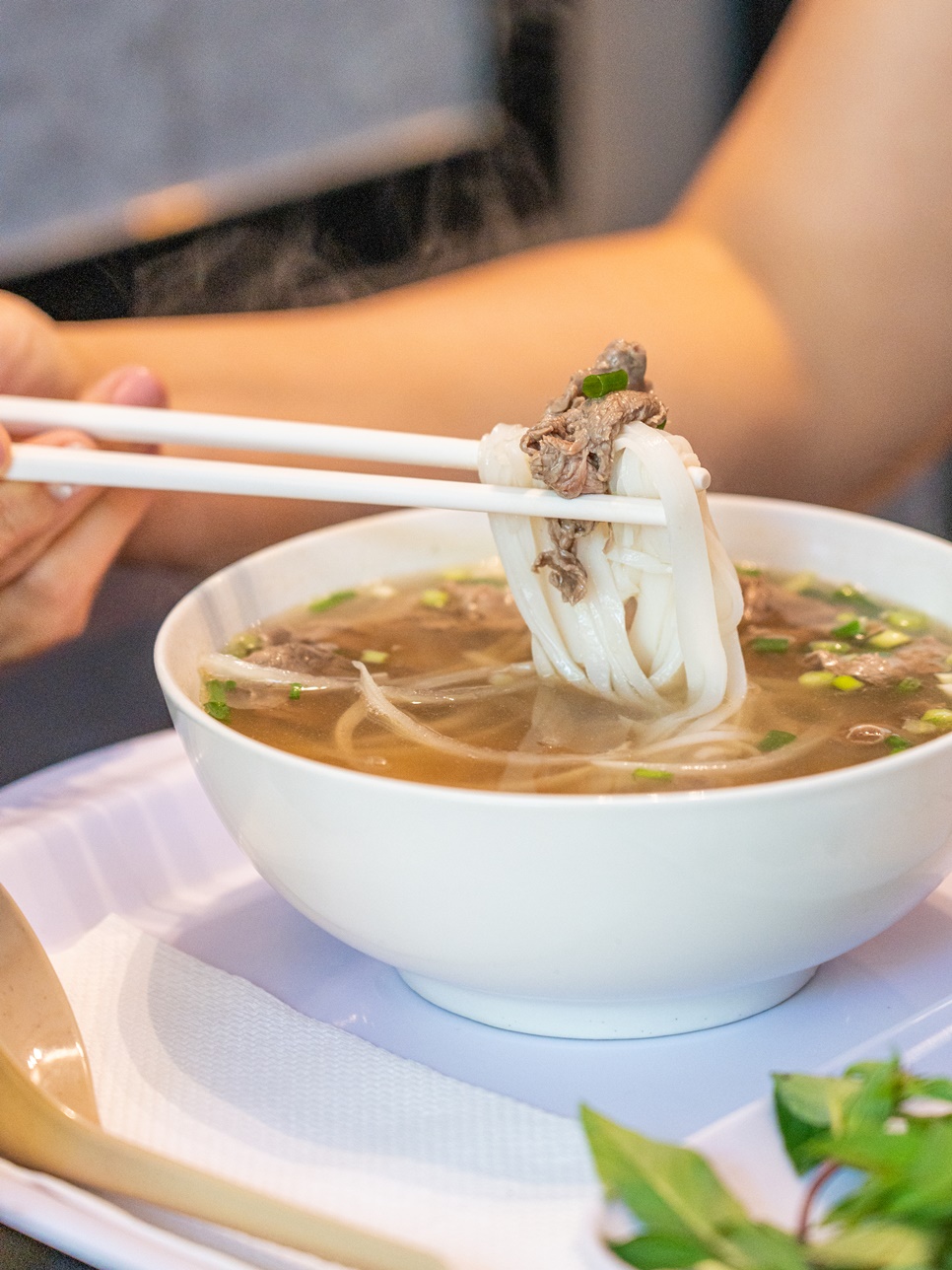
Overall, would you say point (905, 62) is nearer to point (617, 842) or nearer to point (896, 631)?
point (896, 631)

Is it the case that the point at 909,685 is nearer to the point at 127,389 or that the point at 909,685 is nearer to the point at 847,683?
the point at 847,683

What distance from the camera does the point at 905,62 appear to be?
8.64ft

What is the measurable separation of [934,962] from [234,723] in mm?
775

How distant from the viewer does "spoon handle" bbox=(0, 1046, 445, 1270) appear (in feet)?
2.98

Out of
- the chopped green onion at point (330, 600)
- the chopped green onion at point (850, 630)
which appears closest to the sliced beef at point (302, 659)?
the chopped green onion at point (330, 600)

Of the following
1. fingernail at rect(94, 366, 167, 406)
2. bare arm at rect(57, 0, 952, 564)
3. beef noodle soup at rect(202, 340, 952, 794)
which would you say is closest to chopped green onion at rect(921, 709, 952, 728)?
beef noodle soup at rect(202, 340, 952, 794)

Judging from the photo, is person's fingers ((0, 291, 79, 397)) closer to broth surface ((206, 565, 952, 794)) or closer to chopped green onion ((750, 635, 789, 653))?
broth surface ((206, 565, 952, 794))

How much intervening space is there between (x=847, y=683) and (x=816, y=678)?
4 cm

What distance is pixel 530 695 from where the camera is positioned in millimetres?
1503

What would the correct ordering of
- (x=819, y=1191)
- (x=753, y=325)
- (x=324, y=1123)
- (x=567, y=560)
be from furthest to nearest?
(x=753, y=325)
(x=567, y=560)
(x=324, y=1123)
(x=819, y=1191)

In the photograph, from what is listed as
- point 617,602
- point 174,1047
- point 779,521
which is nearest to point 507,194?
point 779,521

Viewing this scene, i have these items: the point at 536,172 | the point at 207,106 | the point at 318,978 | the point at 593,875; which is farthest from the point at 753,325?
the point at 536,172

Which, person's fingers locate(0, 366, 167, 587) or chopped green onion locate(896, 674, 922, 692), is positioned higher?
person's fingers locate(0, 366, 167, 587)

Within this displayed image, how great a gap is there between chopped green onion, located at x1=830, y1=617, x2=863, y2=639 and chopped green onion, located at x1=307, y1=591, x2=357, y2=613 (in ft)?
2.17
